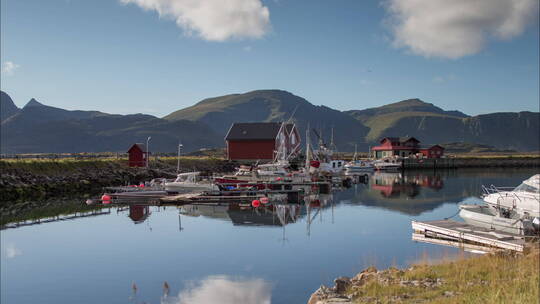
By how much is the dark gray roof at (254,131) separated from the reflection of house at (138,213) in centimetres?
3860

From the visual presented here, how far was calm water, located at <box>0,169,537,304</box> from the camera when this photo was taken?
51.9 feet

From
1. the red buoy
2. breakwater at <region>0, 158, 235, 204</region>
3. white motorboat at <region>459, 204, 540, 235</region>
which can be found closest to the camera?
white motorboat at <region>459, 204, 540, 235</region>

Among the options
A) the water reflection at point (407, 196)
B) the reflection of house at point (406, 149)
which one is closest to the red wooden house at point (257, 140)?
the water reflection at point (407, 196)

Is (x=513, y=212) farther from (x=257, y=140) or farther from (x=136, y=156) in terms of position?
(x=257, y=140)

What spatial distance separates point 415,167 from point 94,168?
7004cm

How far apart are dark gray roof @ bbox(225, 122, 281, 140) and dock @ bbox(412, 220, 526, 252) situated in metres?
50.9

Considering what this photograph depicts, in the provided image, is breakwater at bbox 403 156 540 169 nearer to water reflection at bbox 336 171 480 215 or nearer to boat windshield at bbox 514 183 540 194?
water reflection at bbox 336 171 480 215

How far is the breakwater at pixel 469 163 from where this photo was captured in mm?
100125

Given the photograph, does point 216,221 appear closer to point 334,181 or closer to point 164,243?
point 164,243

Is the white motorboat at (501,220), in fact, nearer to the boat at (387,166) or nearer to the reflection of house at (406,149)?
the boat at (387,166)

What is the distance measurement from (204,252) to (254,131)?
182 ft

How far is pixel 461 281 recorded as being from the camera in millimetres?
12297

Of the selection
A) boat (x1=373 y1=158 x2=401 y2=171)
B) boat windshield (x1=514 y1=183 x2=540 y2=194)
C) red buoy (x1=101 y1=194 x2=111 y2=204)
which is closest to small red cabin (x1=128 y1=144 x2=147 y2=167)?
red buoy (x1=101 y1=194 x2=111 y2=204)

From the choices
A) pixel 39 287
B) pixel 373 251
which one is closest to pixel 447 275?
pixel 373 251
